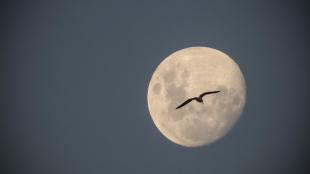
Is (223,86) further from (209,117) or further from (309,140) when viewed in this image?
(309,140)

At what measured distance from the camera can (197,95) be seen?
950 inches

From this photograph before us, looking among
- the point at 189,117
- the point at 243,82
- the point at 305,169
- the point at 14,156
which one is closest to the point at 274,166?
the point at 305,169

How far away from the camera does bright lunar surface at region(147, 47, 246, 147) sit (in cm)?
2428

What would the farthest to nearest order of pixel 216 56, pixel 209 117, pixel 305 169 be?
pixel 305 169
pixel 216 56
pixel 209 117

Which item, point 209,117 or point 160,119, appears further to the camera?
point 160,119

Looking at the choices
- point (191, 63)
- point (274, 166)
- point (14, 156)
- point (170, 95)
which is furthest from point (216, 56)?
point (14, 156)

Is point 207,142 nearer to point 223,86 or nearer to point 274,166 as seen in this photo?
point 223,86

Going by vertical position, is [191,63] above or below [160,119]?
above

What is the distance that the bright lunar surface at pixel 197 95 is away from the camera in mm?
24281

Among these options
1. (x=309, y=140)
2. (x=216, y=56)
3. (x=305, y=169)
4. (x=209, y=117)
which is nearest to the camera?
(x=209, y=117)

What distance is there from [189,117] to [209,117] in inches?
52.6

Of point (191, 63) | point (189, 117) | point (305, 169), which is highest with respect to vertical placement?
point (191, 63)

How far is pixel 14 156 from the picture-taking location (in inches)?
1391

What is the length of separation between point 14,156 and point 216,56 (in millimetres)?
22356
